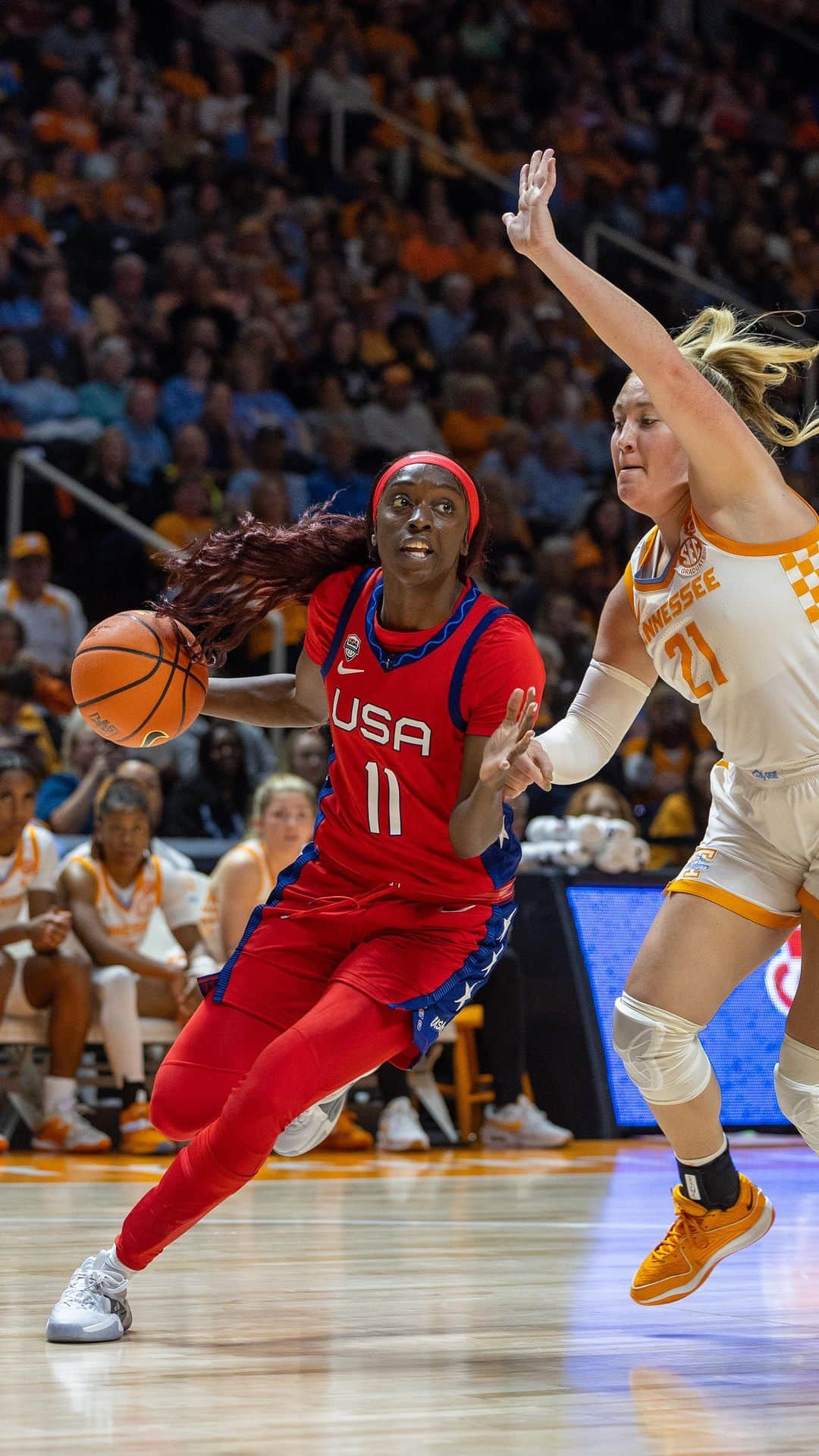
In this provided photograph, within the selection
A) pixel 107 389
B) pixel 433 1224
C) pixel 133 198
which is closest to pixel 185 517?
pixel 107 389

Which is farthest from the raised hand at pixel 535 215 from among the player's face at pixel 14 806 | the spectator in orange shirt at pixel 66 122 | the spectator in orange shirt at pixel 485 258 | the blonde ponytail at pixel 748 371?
the spectator in orange shirt at pixel 485 258

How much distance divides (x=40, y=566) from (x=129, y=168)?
355cm

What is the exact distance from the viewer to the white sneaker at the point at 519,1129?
7.34 metres

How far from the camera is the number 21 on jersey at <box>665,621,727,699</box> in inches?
135

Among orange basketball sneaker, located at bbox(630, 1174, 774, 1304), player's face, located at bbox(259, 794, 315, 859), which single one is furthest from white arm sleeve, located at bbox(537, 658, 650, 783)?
player's face, located at bbox(259, 794, 315, 859)

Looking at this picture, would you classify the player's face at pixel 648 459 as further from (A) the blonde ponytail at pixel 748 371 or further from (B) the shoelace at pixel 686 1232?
(B) the shoelace at pixel 686 1232

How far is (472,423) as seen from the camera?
468 inches

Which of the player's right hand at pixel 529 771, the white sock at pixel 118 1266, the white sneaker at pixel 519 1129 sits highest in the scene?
the player's right hand at pixel 529 771

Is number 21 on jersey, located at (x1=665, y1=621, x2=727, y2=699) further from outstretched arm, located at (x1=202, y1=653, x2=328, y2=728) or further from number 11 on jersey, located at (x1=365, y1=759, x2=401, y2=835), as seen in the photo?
outstretched arm, located at (x1=202, y1=653, x2=328, y2=728)

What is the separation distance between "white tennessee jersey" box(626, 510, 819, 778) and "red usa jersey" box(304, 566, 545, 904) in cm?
33

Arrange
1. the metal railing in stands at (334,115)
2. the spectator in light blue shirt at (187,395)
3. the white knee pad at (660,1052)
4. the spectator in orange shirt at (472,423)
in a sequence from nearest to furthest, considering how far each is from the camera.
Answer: the white knee pad at (660,1052) < the spectator in light blue shirt at (187,395) < the spectator in orange shirt at (472,423) < the metal railing in stands at (334,115)

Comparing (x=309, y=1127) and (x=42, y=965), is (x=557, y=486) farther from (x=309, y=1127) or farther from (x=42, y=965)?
(x=309, y=1127)

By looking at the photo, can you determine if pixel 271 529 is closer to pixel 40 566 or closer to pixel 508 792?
pixel 508 792

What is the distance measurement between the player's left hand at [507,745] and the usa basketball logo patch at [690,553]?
420mm
